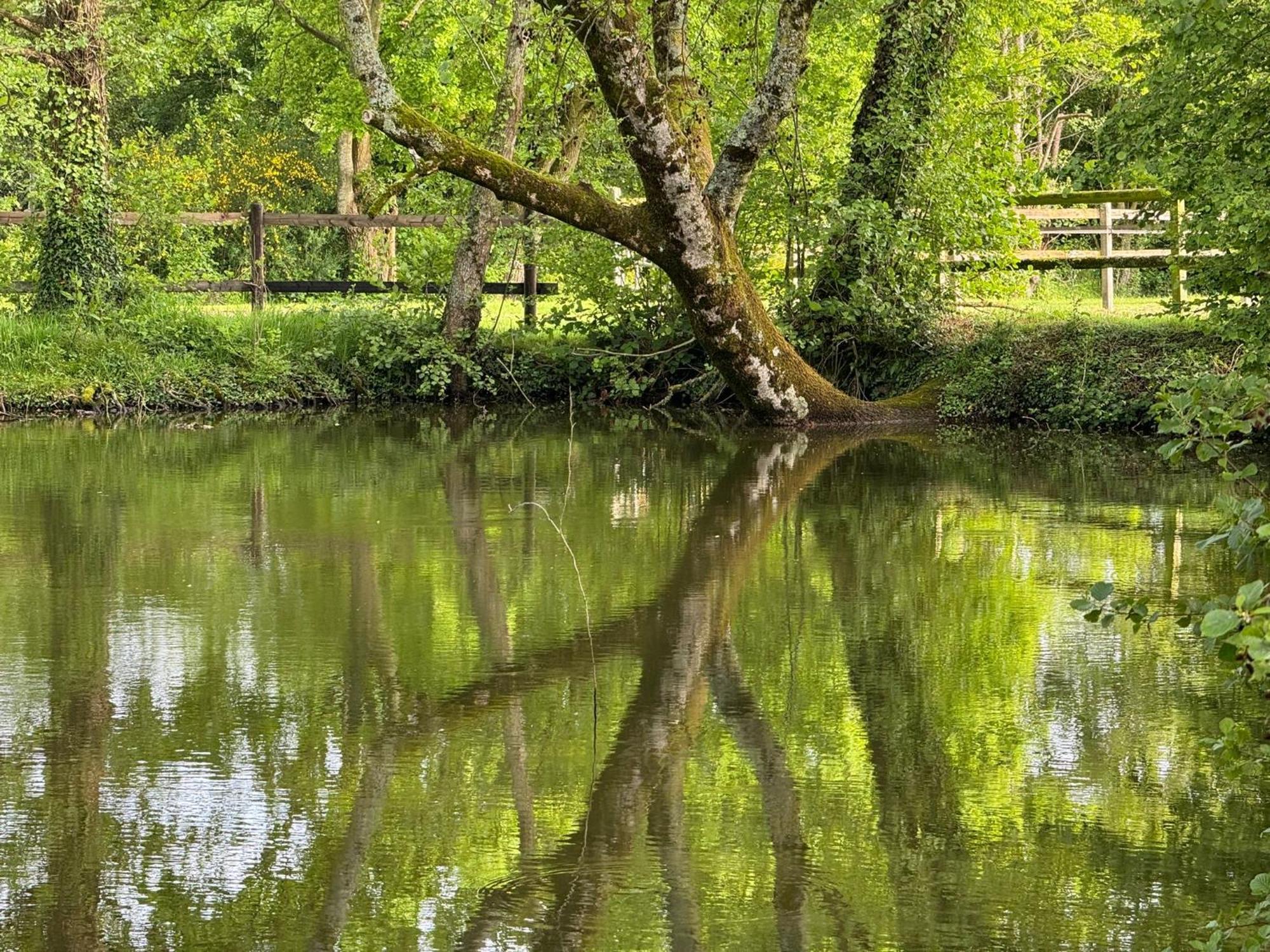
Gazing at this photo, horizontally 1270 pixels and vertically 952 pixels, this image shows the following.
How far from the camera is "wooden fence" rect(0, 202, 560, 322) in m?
21.0

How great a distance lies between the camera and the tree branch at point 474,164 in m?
13.8

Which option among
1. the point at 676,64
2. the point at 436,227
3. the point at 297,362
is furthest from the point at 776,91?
the point at 297,362

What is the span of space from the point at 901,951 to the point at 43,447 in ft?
41.0

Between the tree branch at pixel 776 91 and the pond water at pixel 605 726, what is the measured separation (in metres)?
3.64

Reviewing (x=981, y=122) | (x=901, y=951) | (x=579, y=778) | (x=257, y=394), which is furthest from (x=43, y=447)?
(x=901, y=951)

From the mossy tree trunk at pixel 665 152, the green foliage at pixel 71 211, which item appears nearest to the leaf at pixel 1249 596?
the mossy tree trunk at pixel 665 152

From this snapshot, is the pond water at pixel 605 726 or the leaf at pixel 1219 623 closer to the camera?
the leaf at pixel 1219 623

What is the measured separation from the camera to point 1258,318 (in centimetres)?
1385

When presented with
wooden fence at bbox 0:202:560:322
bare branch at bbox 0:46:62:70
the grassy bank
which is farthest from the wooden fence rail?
bare branch at bbox 0:46:62:70

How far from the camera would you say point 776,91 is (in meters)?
14.6

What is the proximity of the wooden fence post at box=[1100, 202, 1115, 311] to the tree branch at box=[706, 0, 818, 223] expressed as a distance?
8.10 m

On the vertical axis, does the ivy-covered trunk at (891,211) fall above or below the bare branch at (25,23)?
below

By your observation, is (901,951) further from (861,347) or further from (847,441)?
(861,347)

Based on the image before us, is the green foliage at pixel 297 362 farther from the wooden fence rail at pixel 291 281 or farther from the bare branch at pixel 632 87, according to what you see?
the bare branch at pixel 632 87
